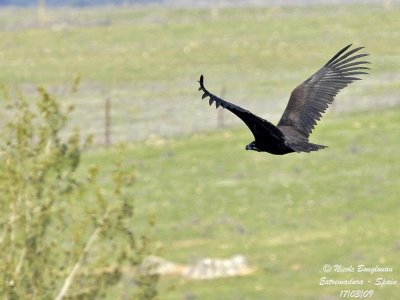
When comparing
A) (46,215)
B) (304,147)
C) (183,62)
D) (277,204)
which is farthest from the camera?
(183,62)

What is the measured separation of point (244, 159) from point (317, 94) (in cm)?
2543

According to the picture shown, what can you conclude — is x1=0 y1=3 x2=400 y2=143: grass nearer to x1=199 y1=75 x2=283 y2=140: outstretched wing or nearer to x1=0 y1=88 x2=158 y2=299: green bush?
x1=0 y1=88 x2=158 y2=299: green bush

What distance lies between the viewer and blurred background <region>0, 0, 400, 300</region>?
29.9 m

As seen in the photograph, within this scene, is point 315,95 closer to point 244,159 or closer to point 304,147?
point 304,147

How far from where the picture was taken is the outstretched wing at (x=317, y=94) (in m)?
15.2

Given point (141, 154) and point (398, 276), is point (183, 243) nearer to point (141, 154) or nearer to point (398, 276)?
point (398, 276)

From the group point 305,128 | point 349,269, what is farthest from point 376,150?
point 305,128

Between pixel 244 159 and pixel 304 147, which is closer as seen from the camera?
pixel 304 147

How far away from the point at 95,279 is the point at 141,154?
23.6 metres

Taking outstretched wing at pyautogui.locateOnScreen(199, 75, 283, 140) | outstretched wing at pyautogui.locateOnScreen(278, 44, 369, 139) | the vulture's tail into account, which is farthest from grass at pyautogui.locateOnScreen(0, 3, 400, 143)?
outstretched wing at pyautogui.locateOnScreen(199, 75, 283, 140)

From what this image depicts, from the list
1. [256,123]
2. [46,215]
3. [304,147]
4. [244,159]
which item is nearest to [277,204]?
[244,159]

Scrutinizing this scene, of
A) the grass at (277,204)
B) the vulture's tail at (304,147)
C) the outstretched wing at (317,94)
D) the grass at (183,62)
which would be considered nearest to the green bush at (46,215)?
the outstretched wing at (317,94)

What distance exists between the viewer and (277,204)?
117 ft

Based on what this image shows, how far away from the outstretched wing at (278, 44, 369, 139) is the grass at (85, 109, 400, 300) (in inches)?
442
